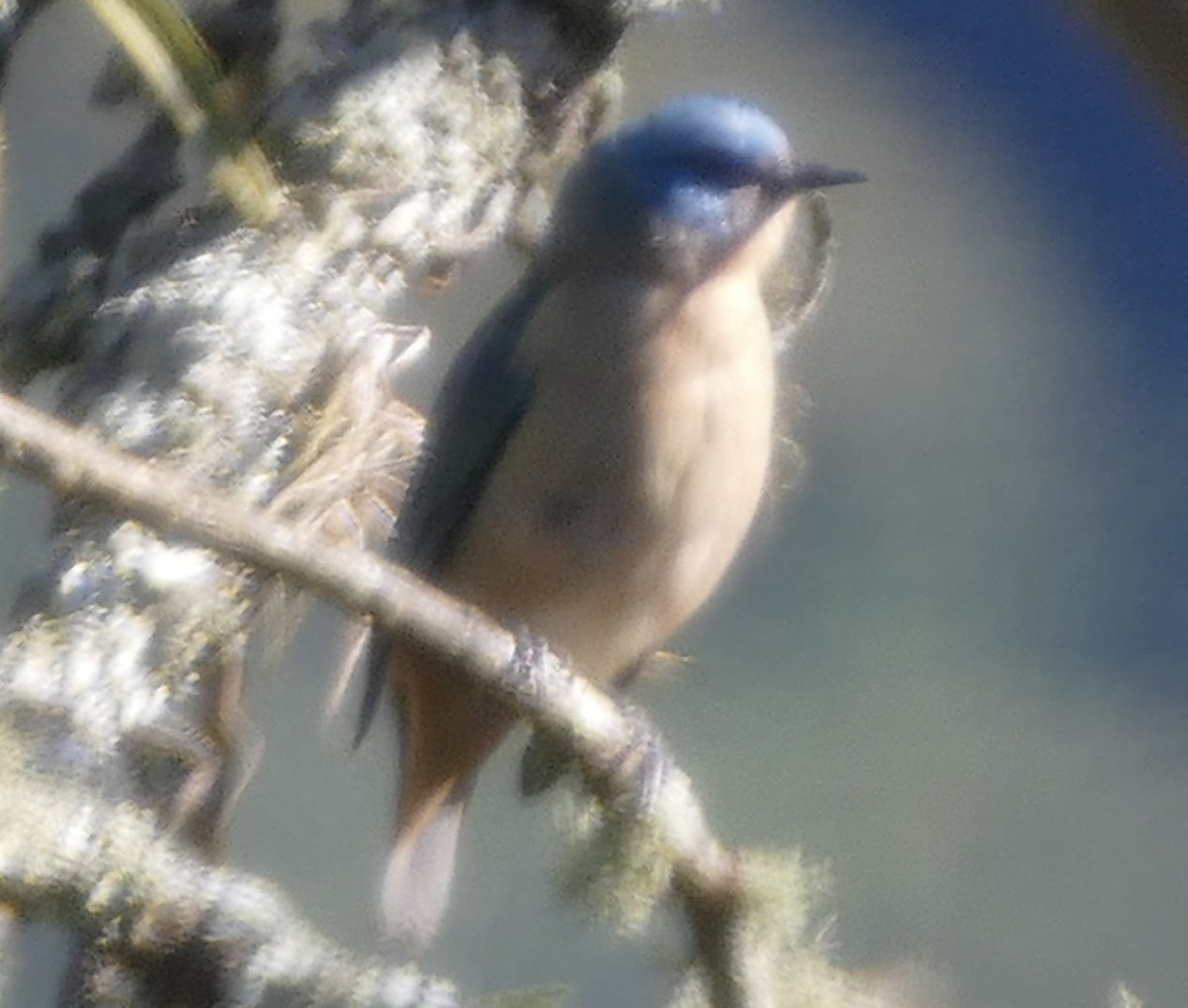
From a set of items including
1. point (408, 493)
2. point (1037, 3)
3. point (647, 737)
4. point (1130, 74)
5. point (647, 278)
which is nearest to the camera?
point (1130, 74)

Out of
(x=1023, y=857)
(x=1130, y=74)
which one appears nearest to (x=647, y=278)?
(x=1023, y=857)

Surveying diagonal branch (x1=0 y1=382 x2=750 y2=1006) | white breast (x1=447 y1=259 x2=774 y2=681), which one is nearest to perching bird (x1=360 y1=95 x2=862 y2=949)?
white breast (x1=447 y1=259 x2=774 y2=681)

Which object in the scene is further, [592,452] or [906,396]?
[906,396]

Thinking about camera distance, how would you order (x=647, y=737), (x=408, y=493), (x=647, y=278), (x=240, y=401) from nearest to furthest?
1. (x=647, y=737)
2. (x=240, y=401)
3. (x=408, y=493)
4. (x=647, y=278)

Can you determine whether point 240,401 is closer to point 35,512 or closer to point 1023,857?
point 35,512

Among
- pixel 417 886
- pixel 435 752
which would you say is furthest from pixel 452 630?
pixel 435 752

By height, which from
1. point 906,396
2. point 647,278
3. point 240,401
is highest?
point 906,396

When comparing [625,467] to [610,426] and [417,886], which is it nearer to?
[610,426]
